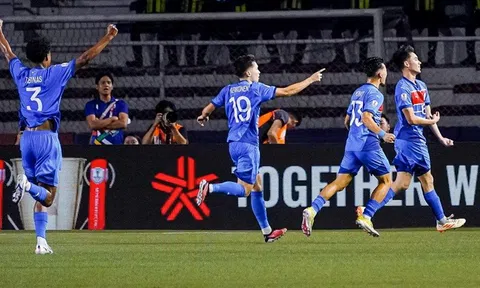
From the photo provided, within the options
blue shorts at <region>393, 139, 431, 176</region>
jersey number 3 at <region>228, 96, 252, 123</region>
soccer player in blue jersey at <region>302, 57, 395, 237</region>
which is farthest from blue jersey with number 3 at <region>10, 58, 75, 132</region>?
blue shorts at <region>393, 139, 431, 176</region>

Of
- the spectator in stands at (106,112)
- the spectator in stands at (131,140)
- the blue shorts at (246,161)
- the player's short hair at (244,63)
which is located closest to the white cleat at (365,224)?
the blue shorts at (246,161)

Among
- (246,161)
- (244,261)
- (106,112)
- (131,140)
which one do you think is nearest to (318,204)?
(246,161)

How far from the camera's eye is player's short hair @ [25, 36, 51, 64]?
11000mm

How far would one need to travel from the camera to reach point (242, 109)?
42.8 ft

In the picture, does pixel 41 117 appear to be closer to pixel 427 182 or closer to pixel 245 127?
pixel 245 127

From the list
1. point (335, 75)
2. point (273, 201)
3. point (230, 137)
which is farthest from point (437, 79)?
point (230, 137)

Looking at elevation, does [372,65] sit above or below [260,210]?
above

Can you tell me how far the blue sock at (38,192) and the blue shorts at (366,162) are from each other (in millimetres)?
3614

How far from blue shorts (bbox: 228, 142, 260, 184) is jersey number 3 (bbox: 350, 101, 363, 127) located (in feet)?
3.67

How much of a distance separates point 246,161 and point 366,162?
129cm

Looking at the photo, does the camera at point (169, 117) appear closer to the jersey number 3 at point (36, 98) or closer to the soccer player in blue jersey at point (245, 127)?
the soccer player in blue jersey at point (245, 127)

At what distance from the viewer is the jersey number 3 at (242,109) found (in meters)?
13.0

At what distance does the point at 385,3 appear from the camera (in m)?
21.0

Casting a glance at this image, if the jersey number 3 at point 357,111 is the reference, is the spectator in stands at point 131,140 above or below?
below
